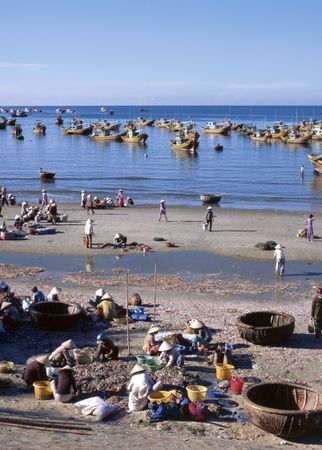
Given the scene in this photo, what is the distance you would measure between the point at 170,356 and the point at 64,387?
2584mm

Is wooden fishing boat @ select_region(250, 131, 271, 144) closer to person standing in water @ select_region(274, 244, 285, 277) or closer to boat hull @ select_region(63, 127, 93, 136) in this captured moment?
boat hull @ select_region(63, 127, 93, 136)

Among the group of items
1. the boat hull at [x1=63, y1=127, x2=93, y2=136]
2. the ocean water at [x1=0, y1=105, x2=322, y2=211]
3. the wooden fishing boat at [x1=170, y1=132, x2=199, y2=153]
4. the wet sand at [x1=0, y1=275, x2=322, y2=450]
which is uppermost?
the boat hull at [x1=63, y1=127, x2=93, y2=136]

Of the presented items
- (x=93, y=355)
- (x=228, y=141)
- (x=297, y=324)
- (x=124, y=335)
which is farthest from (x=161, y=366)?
(x=228, y=141)

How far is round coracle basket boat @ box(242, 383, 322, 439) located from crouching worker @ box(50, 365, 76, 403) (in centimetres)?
308

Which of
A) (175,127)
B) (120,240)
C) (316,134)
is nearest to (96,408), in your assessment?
(120,240)

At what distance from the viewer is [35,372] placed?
12.5 meters

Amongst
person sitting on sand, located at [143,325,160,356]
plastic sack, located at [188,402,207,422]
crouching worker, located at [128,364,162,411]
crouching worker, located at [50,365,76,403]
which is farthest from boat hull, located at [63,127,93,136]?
plastic sack, located at [188,402,207,422]

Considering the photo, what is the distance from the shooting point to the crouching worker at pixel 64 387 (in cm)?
1188

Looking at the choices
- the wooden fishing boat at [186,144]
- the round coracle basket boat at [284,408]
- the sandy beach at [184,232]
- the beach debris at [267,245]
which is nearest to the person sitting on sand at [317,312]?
the round coracle basket boat at [284,408]

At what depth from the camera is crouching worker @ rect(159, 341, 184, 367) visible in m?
13.6

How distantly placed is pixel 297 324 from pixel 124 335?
4453 mm

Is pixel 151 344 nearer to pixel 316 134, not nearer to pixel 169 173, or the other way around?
pixel 169 173

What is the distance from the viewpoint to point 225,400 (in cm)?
1214

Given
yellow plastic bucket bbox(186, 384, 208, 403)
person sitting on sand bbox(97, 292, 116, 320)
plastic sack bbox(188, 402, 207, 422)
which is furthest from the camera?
person sitting on sand bbox(97, 292, 116, 320)
